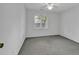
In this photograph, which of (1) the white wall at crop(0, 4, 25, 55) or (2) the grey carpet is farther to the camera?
(2) the grey carpet

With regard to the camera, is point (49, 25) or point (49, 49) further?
point (49, 25)

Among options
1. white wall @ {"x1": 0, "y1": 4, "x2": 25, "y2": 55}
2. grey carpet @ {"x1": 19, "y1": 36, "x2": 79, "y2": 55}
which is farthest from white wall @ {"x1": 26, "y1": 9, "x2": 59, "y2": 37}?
white wall @ {"x1": 0, "y1": 4, "x2": 25, "y2": 55}

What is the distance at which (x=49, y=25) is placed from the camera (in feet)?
23.4

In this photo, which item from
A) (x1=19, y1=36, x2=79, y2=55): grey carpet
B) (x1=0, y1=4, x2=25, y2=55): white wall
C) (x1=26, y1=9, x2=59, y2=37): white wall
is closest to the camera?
(x1=0, y1=4, x2=25, y2=55): white wall

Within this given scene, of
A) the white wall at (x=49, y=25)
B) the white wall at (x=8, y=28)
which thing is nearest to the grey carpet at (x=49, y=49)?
the white wall at (x=8, y=28)

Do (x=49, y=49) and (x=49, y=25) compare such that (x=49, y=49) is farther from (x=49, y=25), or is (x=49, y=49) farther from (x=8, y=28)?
(x=49, y=25)

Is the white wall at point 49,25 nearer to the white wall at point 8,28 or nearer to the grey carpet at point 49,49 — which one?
the grey carpet at point 49,49

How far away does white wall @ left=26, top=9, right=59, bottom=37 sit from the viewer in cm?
623

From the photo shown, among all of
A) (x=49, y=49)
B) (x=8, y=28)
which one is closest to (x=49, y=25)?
(x=49, y=49)

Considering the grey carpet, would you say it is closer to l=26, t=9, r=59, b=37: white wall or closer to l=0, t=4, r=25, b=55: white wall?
l=0, t=4, r=25, b=55: white wall

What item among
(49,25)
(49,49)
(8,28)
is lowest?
(49,49)

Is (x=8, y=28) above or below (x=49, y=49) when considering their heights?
above

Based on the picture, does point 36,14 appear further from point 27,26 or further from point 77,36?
point 77,36

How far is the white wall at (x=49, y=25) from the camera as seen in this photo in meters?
6.23
